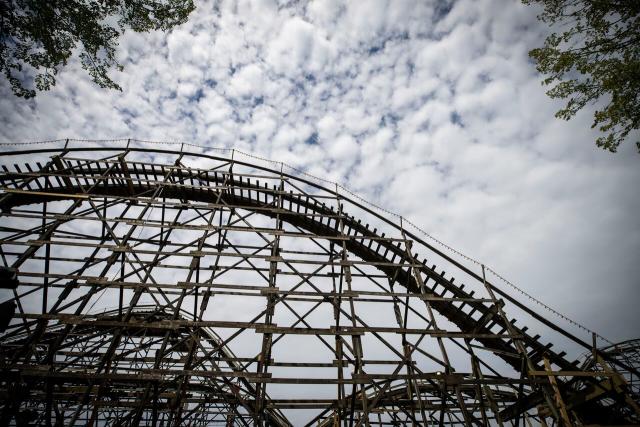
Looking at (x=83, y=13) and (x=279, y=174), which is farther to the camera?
(x=279, y=174)

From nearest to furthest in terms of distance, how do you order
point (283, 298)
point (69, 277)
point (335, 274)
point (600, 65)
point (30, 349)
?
point (30, 349) < point (69, 277) < point (283, 298) < point (600, 65) < point (335, 274)

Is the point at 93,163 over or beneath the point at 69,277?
over

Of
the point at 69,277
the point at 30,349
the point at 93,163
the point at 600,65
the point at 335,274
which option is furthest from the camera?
the point at 93,163

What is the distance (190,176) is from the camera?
10.2 m

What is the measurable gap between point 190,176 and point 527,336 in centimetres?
1078

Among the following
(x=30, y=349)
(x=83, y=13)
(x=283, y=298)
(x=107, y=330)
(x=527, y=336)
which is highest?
(x=83, y=13)

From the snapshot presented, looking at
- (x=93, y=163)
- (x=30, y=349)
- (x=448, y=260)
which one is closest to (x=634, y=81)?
(x=448, y=260)

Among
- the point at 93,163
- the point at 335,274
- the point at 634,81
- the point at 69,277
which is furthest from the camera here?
the point at 93,163

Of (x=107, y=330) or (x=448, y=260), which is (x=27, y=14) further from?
(x=448, y=260)

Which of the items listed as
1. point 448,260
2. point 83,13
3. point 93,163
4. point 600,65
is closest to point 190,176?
point 93,163

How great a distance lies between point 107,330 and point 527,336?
12603 mm

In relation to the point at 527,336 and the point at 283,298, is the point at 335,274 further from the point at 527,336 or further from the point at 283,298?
the point at 527,336

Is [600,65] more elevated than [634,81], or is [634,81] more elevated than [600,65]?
[600,65]

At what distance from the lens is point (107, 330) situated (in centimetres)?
1016
